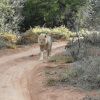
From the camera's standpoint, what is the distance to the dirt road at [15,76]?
33.1 feet

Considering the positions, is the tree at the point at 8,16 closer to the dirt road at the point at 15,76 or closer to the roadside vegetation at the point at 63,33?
the roadside vegetation at the point at 63,33

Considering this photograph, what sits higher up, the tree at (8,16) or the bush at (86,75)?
the tree at (8,16)

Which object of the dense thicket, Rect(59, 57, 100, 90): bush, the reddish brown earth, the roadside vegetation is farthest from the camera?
the dense thicket

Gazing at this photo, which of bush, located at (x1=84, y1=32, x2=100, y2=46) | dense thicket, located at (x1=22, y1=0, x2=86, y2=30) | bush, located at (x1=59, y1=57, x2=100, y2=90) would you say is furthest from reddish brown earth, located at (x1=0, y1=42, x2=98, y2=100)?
dense thicket, located at (x1=22, y1=0, x2=86, y2=30)

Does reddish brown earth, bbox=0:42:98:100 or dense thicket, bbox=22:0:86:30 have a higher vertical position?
dense thicket, bbox=22:0:86:30

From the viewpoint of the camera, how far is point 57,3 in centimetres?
3791

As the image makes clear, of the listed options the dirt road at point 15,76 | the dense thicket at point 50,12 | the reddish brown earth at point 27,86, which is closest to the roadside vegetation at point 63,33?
the dense thicket at point 50,12

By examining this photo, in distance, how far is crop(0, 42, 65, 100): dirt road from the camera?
10102 millimetres

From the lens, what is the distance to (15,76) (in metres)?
12.5

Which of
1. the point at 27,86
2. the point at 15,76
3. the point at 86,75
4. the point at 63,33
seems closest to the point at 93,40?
the point at 15,76

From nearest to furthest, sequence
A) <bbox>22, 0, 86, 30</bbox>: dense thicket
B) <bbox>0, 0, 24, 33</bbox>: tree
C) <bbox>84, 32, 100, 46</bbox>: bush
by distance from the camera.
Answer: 1. <bbox>84, 32, 100, 46</bbox>: bush
2. <bbox>0, 0, 24, 33</bbox>: tree
3. <bbox>22, 0, 86, 30</bbox>: dense thicket

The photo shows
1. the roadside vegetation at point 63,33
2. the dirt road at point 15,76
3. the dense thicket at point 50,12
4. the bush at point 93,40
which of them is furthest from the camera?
the dense thicket at point 50,12

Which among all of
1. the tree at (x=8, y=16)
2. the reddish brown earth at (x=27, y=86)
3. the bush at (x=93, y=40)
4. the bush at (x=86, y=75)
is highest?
the tree at (x=8, y=16)

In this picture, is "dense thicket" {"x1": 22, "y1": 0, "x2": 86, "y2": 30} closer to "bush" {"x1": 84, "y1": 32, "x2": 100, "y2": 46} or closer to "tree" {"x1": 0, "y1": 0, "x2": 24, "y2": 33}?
"tree" {"x1": 0, "y1": 0, "x2": 24, "y2": 33}
